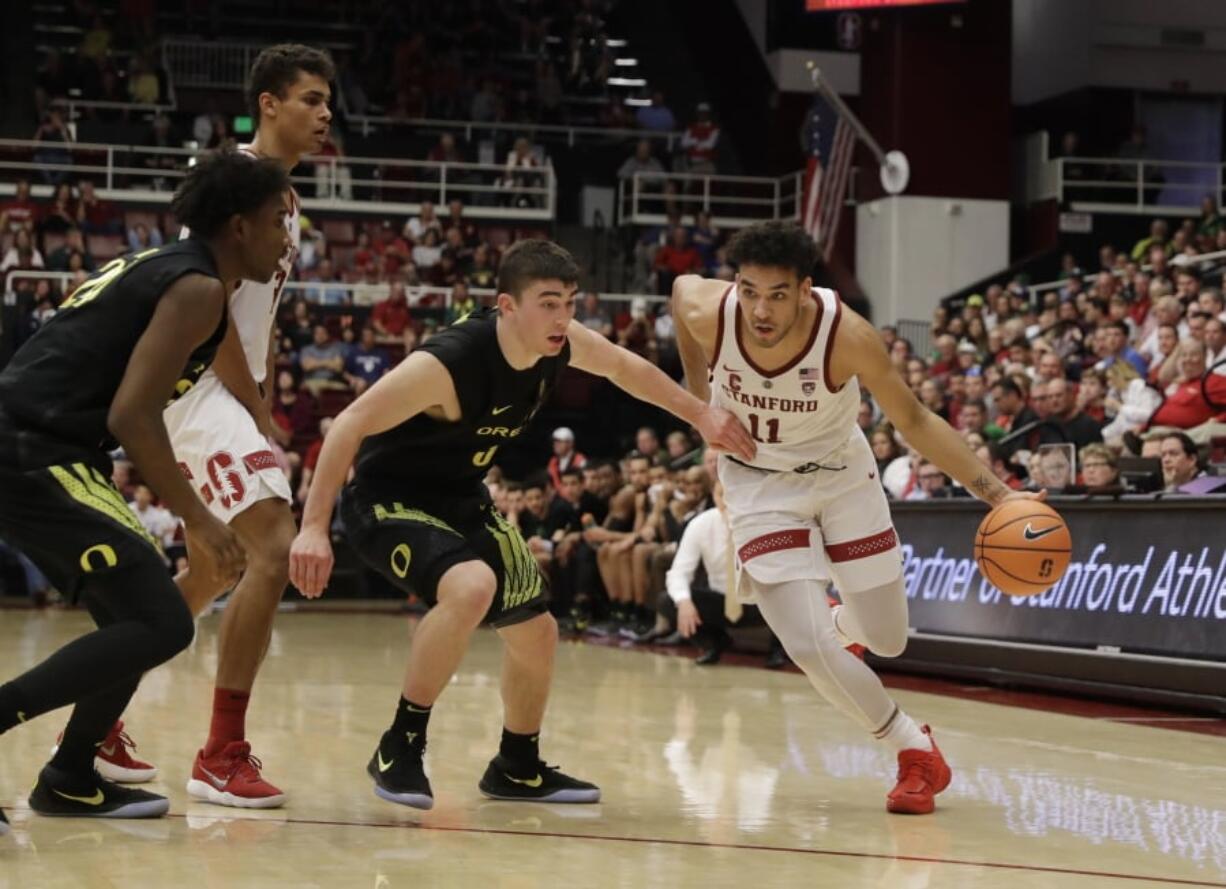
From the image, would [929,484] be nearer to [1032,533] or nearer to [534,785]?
[1032,533]

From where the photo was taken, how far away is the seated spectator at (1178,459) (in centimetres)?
983

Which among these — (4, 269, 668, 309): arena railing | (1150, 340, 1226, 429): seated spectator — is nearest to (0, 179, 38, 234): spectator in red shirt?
(4, 269, 668, 309): arena railing

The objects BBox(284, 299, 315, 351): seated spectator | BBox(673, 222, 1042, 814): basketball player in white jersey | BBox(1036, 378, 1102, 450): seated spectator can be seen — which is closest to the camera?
BBox(673, 222, 1042, 814): basketball player in white jersey

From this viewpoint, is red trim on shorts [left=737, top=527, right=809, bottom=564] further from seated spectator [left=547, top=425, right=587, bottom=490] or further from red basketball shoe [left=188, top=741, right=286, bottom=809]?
seated spectator [left=547, top=425, right=587, bottom=490]

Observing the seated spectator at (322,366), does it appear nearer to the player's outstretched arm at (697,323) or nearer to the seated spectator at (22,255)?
the seated spectator at (22,255)

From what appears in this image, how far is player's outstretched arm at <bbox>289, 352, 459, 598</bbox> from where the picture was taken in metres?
5.16

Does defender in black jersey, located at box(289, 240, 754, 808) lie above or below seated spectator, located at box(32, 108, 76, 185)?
below

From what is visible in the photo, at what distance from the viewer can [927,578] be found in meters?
10.9

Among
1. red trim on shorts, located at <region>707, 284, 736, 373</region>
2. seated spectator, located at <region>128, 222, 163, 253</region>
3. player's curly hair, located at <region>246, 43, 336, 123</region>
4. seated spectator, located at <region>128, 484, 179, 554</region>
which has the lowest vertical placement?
seated spectator, located at <region>128, 484, 179, 554</region>

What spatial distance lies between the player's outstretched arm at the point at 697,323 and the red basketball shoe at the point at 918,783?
1.42m

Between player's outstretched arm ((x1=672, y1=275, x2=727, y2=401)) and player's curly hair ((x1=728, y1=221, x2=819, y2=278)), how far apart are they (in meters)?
0.37

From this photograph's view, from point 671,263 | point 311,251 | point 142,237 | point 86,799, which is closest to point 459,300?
point 311,251

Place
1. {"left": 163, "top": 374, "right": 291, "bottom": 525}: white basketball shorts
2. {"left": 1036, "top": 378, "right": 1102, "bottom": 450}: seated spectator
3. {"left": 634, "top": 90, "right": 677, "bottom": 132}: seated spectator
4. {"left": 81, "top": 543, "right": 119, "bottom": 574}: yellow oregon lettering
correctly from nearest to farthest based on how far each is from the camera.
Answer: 1. {"left": 81, "top": 543, "right": 119, "bottom": 574}: yellow oregon lettering
2. {"left": 163, "top": 374, "right": 291, "bottom": 525}: white basketball shorts
3. {"left": 1036, "top": 378, "right": 1102, "bottom": 450}: seated spectator
4. {"left": 634, "top": 90, "right": 677, "bottom": 132}: seated spectator

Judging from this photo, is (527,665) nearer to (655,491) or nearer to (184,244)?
(184,244)
